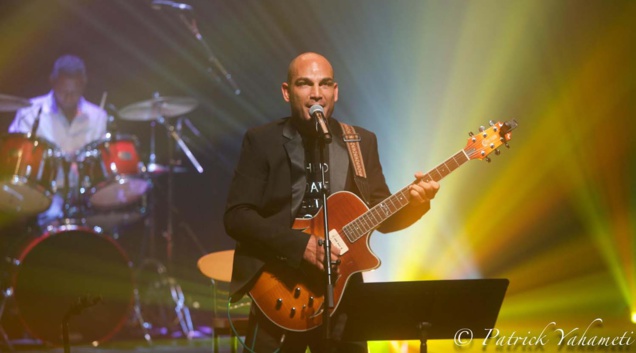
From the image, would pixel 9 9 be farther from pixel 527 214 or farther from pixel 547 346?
pixel 547 346

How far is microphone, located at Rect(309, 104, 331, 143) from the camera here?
11.8ft

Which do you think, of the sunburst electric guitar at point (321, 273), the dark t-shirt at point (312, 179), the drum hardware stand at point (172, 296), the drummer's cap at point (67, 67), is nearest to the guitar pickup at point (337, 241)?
the sunburst electric guitar at point (321, 273)

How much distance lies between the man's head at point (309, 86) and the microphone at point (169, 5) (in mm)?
3929

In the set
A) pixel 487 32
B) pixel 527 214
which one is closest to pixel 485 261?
pixel 527 214

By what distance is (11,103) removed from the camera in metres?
7.20

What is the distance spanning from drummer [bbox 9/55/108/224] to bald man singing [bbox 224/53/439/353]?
400cm

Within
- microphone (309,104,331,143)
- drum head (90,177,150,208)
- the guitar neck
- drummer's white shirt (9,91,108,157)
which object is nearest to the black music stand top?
the guitar neck

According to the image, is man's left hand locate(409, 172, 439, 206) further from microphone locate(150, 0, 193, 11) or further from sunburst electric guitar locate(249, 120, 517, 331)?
microphone locate(150, 0, 193, 11)

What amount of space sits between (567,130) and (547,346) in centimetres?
214

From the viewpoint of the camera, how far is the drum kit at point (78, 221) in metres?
7.17

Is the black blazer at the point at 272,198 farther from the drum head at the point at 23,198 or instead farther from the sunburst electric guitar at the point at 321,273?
the drum head at the point at 23,198

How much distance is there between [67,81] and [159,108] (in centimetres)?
97

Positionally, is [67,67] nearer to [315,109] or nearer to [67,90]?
[67,90]

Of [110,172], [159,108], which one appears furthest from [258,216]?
[159,108]
